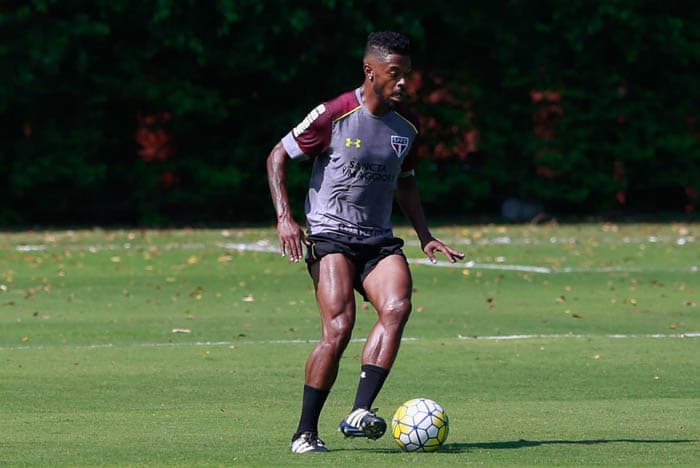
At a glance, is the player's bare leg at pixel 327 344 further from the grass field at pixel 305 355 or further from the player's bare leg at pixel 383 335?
the grass field at pixel 305 355

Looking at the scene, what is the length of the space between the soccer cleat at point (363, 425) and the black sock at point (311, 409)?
0.16m

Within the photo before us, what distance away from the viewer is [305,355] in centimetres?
1239

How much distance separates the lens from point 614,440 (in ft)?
27.3

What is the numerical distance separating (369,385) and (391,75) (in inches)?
63.5

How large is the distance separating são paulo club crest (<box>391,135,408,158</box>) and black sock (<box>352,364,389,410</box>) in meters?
1.17

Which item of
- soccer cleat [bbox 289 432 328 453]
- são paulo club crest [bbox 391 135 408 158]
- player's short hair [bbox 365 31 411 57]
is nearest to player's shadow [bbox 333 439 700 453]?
soccer cleat [bbox 289 432 328 453]

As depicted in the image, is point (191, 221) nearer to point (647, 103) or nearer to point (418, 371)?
point (647, 103)

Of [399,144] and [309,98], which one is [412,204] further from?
[309,98]

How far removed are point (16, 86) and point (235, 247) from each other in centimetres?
637

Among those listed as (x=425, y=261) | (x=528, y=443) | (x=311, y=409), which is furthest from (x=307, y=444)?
→ (x=425, y=261)

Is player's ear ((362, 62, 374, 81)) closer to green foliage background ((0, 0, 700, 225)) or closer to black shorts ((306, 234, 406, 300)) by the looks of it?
black shorts ((306, 234, 406, 300))

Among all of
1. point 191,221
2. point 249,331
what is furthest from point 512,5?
point 249,331

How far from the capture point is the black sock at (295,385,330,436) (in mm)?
7977

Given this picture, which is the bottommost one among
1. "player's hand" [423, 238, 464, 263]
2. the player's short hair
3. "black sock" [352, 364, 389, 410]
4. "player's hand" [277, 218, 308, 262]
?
"black sock" [352, 364, 389, 410]
